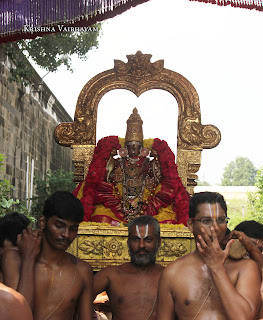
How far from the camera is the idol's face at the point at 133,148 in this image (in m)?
8.31

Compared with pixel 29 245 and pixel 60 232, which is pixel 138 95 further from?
pixel 29 245

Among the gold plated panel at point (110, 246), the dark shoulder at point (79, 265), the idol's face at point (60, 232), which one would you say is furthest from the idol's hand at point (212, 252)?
the gold plated panel at point (110, 246)

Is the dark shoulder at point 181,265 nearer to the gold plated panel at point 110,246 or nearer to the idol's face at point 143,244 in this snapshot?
the idol's face at point 143,244

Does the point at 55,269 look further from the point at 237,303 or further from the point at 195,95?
the point at 195,95

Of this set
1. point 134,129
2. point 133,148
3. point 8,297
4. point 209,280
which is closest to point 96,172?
point 133,148

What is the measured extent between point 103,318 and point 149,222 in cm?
113

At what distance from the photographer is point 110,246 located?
6824 mm

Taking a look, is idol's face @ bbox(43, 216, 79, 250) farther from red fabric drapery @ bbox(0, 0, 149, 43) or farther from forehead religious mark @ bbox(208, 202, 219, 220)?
red fabric drapery @ bbox(0, 0, 149, 43)

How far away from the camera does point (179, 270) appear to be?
367 centimetres

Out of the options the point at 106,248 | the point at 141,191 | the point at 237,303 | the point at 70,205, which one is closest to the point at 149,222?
the point at 70,205

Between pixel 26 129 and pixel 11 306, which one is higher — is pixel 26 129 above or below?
above

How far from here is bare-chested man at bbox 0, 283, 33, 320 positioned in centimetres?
203

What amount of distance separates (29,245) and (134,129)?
455 cm

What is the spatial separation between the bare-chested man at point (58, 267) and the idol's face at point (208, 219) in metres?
0.89
